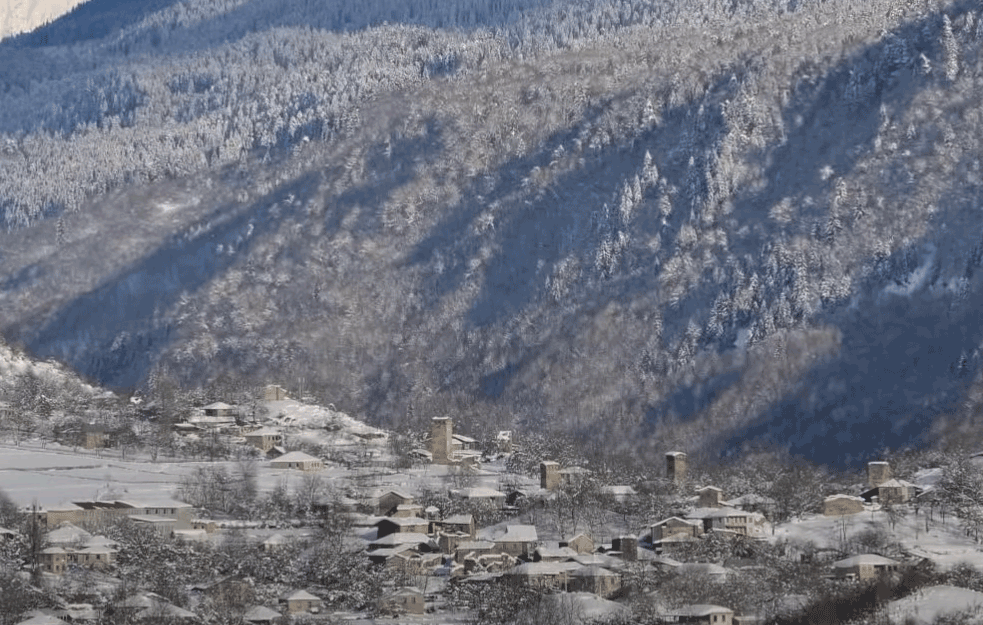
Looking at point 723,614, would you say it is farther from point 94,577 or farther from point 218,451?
point 218,451

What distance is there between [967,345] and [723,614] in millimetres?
84667

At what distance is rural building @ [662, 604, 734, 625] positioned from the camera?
11019cm

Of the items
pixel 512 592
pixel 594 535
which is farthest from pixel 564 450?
pixel 512 592

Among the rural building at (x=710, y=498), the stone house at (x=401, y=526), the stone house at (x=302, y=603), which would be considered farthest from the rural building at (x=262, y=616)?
the rural building at (x=710, y=498)

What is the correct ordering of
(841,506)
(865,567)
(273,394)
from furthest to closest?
(273,394), (841,506), (865,567)

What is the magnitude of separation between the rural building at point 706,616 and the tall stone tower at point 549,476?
4113cm

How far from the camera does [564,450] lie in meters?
179

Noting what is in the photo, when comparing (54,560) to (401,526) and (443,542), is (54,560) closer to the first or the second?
(401,526)

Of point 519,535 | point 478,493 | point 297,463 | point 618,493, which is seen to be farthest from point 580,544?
point 297,463

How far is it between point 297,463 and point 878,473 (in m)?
31.4

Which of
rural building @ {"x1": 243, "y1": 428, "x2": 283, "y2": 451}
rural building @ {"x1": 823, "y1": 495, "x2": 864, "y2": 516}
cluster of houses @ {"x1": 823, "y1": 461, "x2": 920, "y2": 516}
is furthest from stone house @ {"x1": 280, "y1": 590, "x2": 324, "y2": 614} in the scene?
rural building @ {"x1": 243, "y1": 428, "x2": 283, "y2": 451}

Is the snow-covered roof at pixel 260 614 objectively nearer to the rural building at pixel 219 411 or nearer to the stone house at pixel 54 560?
the stone house at pixel 54 560

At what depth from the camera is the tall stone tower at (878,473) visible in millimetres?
151500

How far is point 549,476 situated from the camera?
503ft
